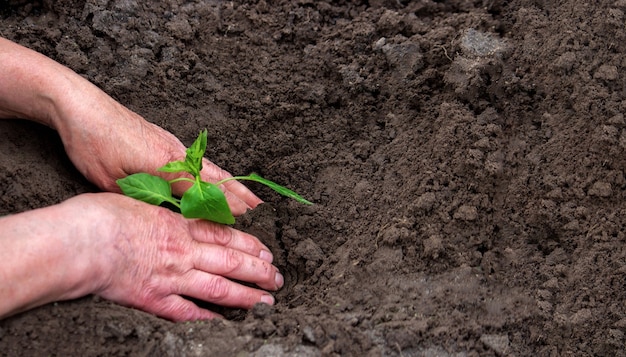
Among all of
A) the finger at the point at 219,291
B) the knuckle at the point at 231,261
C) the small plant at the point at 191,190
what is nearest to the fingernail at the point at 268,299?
the finger at the point at 219,291

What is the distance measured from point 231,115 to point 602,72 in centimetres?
144

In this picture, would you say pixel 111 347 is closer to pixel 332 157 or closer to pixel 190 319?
pixel 190 319

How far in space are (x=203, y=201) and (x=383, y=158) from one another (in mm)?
778

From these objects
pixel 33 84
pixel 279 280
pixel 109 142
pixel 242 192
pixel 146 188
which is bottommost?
pixel 279 280

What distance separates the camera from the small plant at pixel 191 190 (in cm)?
222

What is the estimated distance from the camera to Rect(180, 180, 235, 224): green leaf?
2223 millimetres

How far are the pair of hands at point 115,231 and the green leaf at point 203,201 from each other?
0.11 m

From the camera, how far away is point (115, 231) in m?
2.13

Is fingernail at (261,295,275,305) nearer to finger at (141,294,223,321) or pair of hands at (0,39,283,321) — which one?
pair of hands at (0,39,283,321)

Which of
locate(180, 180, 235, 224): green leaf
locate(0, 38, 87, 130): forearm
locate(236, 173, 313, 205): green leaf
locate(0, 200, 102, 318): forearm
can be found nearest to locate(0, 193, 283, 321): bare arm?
locate(0, 200, 102, 318): forearm

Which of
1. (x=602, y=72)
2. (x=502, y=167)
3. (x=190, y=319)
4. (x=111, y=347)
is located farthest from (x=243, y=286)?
(x=602, y=72)

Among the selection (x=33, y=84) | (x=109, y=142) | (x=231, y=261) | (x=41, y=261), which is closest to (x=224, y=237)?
(x=231, y=261)

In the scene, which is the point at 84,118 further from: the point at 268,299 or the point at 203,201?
the point at 268,299

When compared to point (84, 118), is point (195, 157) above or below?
below
